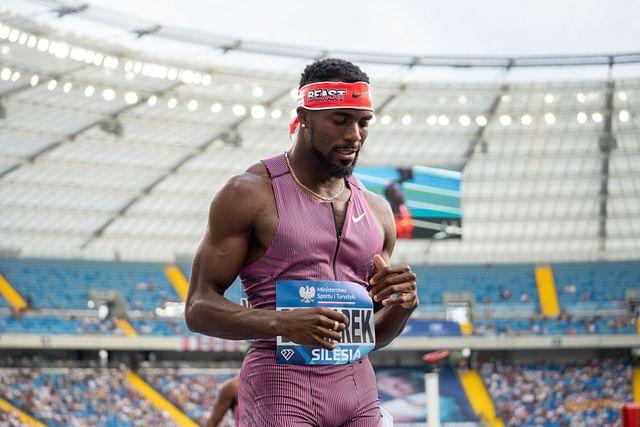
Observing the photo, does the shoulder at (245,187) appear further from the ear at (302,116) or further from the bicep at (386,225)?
the bicep at (386,225)

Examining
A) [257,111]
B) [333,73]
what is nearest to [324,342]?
[333,73]

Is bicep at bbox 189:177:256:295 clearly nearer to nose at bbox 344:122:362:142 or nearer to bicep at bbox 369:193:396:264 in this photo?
nose at bbox 344:122:362:142

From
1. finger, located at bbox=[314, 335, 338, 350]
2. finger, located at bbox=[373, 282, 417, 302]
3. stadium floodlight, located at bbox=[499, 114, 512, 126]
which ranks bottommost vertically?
finger, located at bbox=[314, 335, 338, 350]

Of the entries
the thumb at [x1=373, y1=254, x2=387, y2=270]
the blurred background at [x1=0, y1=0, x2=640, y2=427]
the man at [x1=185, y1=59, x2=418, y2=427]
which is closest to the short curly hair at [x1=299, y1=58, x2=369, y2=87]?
the man at [x1=185, y1=59, x2=418, y2=427]

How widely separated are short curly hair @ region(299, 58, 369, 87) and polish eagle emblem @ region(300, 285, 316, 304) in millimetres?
866

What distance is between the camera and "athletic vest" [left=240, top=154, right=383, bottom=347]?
12.4 feet

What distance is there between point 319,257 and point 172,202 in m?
43.8

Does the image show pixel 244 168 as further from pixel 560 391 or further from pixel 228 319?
pixel 228 319

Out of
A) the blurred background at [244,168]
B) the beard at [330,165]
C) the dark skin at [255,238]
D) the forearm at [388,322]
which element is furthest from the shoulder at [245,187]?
the blurred background at [244,168]

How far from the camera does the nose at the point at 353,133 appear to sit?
12.6ft

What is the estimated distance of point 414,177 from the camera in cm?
4081

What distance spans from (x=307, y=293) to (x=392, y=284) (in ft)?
1.10

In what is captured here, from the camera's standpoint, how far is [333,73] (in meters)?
3.96

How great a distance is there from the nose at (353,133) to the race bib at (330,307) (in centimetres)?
58
